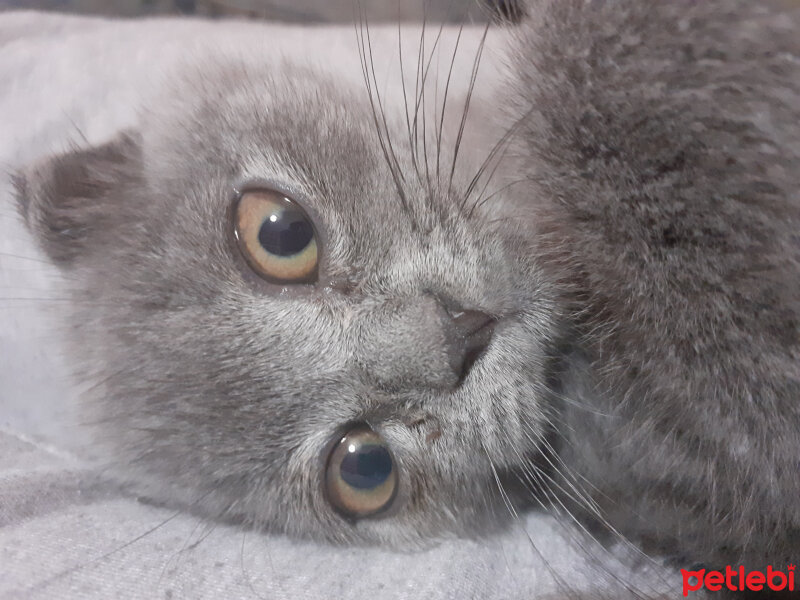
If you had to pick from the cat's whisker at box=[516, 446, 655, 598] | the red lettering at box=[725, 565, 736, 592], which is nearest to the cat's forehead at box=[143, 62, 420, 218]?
the cat's whisker at box=[516, 446, 655, 598]

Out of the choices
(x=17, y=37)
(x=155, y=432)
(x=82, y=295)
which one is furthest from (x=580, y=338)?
(x=17, y=37)

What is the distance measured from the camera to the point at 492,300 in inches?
32.3

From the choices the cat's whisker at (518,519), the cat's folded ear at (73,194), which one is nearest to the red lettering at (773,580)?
the cat's whisker at (518,519)

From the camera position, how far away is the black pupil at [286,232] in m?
0.89

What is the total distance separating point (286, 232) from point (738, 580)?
74cm

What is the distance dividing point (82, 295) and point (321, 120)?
50cm

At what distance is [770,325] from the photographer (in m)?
0.68

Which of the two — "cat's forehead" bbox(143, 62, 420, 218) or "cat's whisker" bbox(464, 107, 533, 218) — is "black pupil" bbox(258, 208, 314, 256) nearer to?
"cat's forehead" bbox(143, 62, 420, 218)

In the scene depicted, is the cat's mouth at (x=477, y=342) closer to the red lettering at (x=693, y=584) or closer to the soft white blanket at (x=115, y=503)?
the soft white blanket at (x=115, y=503)

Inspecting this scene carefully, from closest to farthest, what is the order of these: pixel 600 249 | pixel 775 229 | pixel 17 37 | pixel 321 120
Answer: pixel 775 229 → pixel 600 249 → pixel 321 120 → pixel 17 37

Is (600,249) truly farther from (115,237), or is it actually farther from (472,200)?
(115,237)

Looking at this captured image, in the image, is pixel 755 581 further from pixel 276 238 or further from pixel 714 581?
pixel 276 238

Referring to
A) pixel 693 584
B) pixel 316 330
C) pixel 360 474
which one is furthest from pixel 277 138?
pixel 693 584

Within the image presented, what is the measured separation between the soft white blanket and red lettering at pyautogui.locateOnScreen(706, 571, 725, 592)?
5cm
